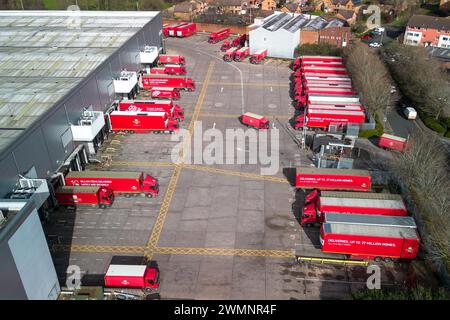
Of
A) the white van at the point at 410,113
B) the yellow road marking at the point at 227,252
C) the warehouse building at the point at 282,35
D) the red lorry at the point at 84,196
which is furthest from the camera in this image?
the warehouse building at the point at 282,35

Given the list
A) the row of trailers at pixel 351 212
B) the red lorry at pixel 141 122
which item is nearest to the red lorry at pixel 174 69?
the red lorry at pixel 141 122

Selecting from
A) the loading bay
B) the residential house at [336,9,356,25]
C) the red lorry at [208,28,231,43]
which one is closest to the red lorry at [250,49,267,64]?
the red lorry at [208,28,231,43]

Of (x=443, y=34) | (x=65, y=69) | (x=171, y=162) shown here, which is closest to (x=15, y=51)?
(x=65, y=69)

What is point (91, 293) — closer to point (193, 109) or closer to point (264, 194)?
point (264, 194)

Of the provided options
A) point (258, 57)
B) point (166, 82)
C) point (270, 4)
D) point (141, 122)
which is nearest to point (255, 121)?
point (141, 122)

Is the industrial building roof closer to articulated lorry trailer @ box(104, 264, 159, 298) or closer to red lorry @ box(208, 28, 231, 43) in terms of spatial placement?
articulated lorry trailer @ box(104, 264, 159, 298)

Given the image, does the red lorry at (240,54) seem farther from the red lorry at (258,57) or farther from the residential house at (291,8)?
the residential house at (291,8)
